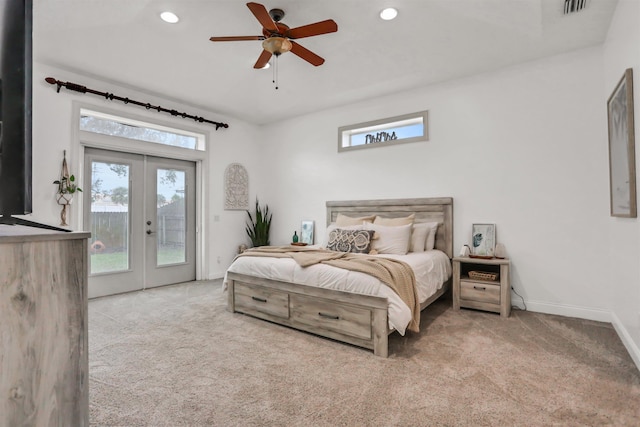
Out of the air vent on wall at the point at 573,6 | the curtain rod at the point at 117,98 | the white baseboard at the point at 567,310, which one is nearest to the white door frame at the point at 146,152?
the curtain rod at the point at 117,98

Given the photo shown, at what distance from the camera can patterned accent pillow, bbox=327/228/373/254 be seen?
3734mm

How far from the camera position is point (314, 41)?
3178 mm

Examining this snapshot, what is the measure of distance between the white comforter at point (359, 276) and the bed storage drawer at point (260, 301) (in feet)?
0.49

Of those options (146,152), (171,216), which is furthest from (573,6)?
(171,216)

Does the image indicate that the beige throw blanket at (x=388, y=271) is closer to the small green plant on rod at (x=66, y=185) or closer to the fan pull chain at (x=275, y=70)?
the fan pull chain at (x=275, y=70)

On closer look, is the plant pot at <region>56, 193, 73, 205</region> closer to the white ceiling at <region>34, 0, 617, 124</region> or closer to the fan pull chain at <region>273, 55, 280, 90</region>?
the white ceiling at <region>34, 0, 617, 124</region>

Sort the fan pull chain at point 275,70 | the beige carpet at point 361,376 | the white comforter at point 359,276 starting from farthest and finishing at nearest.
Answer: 1. the fan pull chain at point 275,70
2. the white comforter at point 359,276
3. the beige carpet at point 361,376

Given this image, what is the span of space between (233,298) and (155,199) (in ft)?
7.37

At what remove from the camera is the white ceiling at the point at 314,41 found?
267cm

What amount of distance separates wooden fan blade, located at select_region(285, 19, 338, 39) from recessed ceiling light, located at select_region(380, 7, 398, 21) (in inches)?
23.5

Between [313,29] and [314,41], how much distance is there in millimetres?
763

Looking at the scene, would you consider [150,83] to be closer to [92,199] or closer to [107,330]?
[92,199]

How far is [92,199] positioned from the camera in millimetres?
4145

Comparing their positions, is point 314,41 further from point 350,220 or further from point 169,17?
point 350,220
